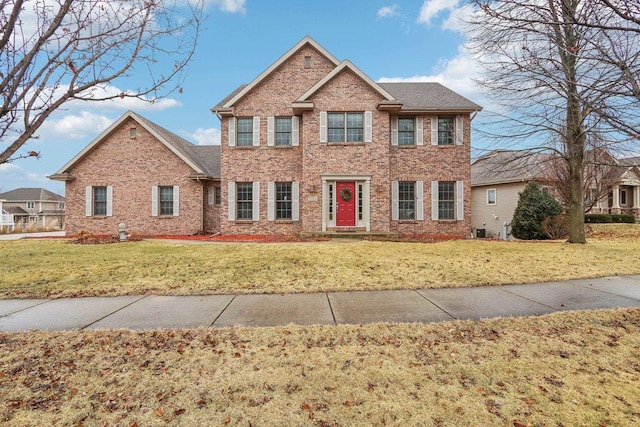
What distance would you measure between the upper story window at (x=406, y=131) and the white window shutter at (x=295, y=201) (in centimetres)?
573

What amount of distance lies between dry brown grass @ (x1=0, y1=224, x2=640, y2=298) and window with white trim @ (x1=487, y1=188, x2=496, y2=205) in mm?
11676

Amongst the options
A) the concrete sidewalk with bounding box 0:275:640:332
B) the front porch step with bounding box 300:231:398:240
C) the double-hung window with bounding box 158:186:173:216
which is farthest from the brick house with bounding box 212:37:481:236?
the concrete sidewalk with bounding box 0:275:640:332

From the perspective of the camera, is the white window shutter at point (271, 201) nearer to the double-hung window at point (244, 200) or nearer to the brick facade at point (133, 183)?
the double-hung window at point (244, 200)

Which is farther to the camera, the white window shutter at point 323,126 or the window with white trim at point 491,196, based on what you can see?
the window with white trim at point 491,196

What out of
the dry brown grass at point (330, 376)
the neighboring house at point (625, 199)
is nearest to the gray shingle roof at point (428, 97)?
the dry brown grass at point (330, 376)

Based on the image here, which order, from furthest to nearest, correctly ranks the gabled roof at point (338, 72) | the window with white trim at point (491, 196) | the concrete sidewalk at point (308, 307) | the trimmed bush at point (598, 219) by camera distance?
the trimmed bush at point (598, 219)
the window with white trim at point (491, 196)
the gabled roof at point (338, 72)
the concrete sidewalk at point (308, 307)

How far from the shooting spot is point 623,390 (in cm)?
273

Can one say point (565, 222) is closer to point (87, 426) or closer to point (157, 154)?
point (87, 426)

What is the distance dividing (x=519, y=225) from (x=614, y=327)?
13753 mm

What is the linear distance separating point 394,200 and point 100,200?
A: 16.1 meters

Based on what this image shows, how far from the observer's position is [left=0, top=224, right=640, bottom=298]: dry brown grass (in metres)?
6.19

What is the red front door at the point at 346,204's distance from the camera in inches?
588

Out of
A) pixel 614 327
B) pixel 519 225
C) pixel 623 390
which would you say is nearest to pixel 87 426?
pixel 623 390

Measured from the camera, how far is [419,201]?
51.6 ft
